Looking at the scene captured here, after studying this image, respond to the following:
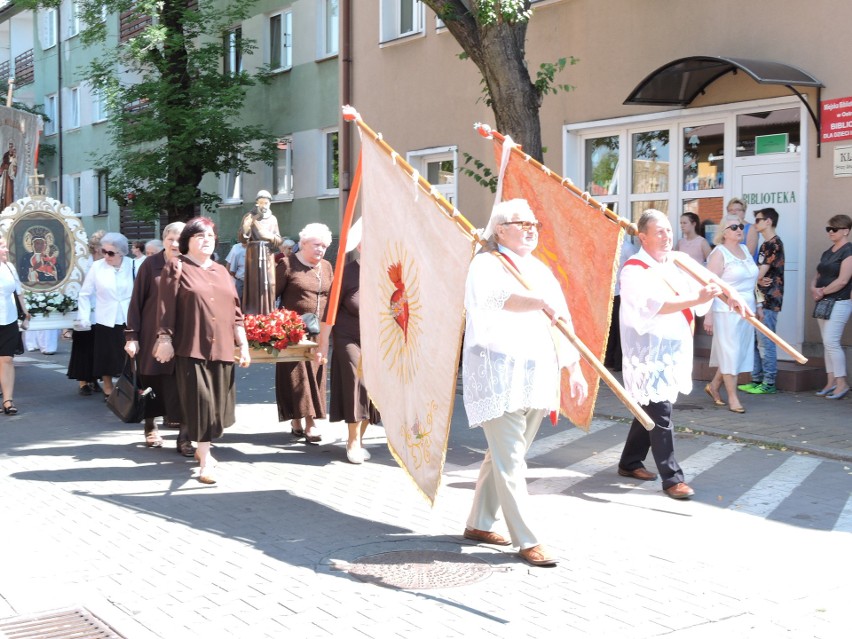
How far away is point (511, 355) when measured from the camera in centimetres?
584

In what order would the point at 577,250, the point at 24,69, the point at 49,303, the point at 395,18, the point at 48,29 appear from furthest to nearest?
the point at 24,69 → the point at 48,29 → the point at 395,18 → the point at 49,303 → the point at 577,250

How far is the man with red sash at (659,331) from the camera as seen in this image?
7.26 meters

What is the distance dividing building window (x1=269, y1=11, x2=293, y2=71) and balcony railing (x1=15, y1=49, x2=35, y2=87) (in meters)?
21.3

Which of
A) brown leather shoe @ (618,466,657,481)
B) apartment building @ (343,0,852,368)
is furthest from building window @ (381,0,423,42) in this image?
brown leather shoe @ (618,466,657,481)

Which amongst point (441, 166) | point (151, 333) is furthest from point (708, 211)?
point (151, 333)

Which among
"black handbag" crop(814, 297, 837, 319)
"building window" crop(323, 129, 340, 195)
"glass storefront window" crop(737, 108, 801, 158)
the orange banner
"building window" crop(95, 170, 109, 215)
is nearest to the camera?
the orange banner

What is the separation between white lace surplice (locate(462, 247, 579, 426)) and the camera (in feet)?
18.8

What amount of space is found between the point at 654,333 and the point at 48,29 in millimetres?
40445

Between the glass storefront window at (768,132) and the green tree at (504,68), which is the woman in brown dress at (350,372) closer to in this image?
the green tree at (504,68)

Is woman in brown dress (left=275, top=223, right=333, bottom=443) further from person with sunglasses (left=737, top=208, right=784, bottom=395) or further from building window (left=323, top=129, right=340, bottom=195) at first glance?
building window (left=323, top=129, right=340, bottom=195)

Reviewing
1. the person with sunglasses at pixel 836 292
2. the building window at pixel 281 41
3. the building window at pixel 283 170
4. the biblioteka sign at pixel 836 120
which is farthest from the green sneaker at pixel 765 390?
the building window at pixel 281 41

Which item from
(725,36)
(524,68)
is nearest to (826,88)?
(725,36)

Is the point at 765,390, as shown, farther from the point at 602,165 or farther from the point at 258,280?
the point at 258,280

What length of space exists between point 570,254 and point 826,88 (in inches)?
244
